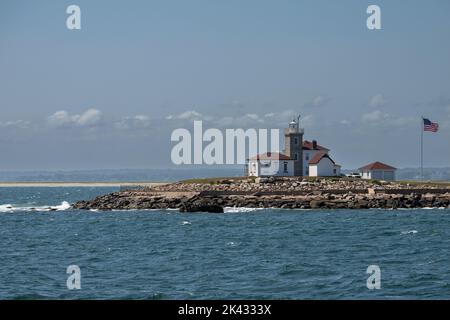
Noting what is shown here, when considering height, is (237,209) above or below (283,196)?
below

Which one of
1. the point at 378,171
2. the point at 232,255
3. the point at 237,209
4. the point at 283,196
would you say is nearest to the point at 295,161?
the point at 378,171

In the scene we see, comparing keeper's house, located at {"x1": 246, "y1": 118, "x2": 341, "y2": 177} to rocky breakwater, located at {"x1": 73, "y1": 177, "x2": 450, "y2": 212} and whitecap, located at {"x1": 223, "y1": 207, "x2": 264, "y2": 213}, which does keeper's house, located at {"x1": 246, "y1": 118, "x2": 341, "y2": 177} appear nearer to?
rocky breakwater, located at {"x1": 73, "y1": 177, "x2": 450, "y2": 212}

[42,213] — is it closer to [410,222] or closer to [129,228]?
[129,228]

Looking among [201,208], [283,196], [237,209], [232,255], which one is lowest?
[232,255]

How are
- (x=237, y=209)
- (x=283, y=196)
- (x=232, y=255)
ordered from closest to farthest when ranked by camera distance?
(x=232, y=255), (x=237, y=209), (x=283, y=196)

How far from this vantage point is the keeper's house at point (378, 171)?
302 feet

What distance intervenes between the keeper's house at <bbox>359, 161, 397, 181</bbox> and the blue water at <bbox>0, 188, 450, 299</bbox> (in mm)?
23428

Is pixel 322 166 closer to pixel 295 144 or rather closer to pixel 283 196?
pixel 295 144

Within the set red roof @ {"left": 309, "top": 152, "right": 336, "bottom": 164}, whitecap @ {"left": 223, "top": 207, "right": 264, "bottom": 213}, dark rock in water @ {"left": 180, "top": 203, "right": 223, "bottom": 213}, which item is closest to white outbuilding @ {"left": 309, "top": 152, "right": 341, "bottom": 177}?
A: red roof @ {"left": 309, "top": 152, "right": 336, "bottom": 164}

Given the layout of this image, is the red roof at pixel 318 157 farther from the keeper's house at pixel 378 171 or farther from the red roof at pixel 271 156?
the keeper's house at pixel 378 171

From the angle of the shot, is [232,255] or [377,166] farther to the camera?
[377,166]

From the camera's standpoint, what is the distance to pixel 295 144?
89.8 meters

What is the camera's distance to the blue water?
29.1 m

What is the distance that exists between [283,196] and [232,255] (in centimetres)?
3671
